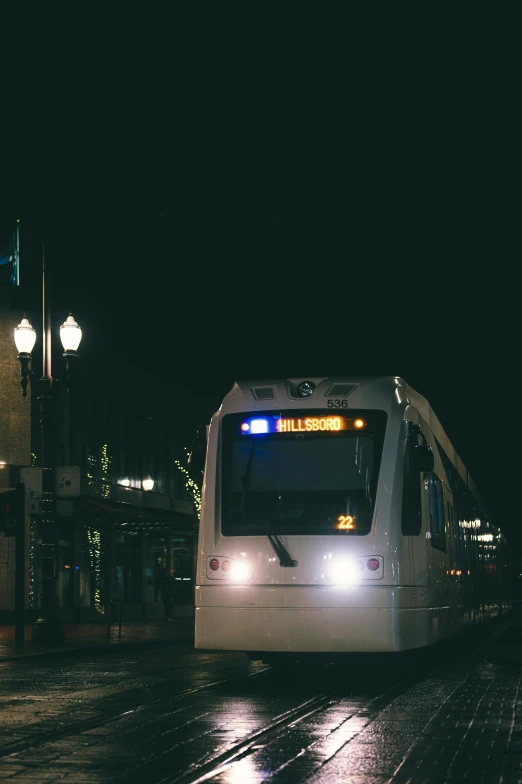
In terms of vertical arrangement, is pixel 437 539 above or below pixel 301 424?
below

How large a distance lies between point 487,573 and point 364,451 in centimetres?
1434

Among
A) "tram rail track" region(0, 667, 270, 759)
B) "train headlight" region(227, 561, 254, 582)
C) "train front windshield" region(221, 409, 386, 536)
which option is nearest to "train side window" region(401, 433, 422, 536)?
"train front windshield" region(221, 409, 386, 536)

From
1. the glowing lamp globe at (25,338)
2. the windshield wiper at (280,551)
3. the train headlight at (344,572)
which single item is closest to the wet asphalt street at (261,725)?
the train headlight at (344,572)

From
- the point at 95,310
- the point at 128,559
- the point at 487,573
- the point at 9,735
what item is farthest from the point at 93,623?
the point at 9,735

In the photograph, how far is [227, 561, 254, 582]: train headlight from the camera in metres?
13.3

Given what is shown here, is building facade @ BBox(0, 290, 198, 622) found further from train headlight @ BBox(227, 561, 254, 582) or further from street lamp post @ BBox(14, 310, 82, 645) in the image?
train headlight @ BBox(227, 561, 254, 582)

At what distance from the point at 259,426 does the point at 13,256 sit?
22303 millimetres

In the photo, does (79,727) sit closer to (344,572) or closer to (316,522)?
(344,572)

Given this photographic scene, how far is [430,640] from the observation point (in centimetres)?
1456

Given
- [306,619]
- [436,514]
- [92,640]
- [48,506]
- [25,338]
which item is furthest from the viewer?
[92,640]

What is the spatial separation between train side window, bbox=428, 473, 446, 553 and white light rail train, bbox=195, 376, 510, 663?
0.39 m

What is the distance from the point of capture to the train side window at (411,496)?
1345cm

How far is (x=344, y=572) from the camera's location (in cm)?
1297

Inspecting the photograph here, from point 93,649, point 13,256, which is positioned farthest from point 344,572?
point 13,256
